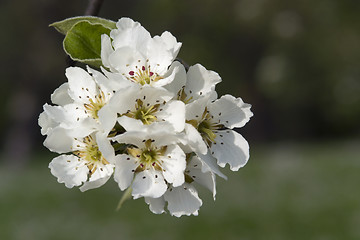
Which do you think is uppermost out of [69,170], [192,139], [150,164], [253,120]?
[192,139]

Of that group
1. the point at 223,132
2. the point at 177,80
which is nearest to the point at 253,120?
the point at 223,132

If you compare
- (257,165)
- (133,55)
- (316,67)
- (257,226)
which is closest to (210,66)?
(316,67)

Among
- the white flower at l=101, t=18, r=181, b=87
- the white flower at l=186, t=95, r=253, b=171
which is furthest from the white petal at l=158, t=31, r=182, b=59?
the white flower at l=186, t=95, r=253, b=171

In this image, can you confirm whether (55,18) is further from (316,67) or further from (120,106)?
(120,106)

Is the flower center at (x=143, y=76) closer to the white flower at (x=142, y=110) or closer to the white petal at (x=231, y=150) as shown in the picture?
the white flower at (x=142, y=110)

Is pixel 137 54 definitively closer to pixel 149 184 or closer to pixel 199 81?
pixel 199 81

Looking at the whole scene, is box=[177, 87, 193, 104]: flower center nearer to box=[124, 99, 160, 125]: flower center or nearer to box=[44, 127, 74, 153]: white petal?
box=[124, 99, 160, 125]: flower center
